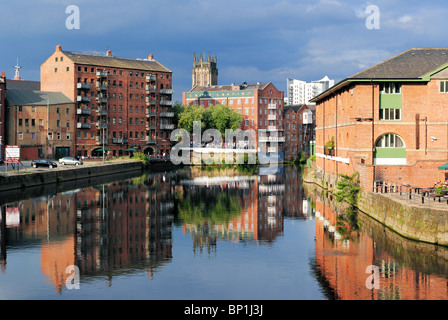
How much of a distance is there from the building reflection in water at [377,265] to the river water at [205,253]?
0.05 meters

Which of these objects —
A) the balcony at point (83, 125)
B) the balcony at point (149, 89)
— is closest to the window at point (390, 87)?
the balcony at point (83, 125)

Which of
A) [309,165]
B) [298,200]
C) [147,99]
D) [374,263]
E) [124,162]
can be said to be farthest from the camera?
[147,99]

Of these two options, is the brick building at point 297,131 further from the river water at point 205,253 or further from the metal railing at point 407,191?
the metal railing at point 407,191

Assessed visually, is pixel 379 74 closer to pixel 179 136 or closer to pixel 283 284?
pixel 283 284

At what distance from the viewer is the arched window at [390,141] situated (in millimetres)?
43156

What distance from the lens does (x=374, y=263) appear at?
1024 inches

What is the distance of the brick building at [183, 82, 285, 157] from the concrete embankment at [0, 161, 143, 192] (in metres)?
46.1

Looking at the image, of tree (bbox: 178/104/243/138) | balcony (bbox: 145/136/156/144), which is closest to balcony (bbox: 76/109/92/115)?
balcony (bbox: 145/136/156/144)

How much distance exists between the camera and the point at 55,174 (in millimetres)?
66875

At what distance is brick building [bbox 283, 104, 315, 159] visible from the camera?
454 feet

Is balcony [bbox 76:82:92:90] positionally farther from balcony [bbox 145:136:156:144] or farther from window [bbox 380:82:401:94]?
window [bbox 380:82:401:94]

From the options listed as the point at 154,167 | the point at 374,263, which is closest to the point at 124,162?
the point at 154,167
